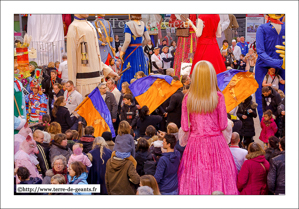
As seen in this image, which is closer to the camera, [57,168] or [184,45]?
[57,168]

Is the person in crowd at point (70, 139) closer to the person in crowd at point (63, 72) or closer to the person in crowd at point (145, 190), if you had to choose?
the person in crowd at point (145, 190)

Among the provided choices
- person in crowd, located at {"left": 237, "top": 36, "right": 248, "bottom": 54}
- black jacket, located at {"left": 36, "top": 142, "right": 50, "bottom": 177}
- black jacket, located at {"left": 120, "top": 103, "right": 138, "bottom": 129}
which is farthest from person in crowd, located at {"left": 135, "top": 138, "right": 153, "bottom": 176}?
person in crowd, located at {"left": 237, "top": 36, "right": 248, "bottom": 54}

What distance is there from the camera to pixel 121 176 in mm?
5824

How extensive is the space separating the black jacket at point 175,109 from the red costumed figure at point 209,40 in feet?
3.29

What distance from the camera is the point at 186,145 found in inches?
225

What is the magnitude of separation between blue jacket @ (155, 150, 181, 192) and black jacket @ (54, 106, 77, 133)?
250 cm

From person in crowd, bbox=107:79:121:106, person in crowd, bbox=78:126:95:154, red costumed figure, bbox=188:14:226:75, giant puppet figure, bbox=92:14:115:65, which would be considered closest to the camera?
person in crowd, bbox=78:126:95:154

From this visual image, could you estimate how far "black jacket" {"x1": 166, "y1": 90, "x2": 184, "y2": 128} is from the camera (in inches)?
310

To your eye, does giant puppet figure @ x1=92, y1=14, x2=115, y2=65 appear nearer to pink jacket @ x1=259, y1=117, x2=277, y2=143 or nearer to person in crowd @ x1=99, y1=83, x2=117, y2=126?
person in crowd @ x1=99, y1=83, x2=117, y2=126

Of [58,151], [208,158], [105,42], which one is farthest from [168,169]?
[105,42]

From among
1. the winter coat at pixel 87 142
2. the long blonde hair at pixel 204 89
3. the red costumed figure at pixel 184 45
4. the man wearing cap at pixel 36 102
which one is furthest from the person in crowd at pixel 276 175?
the red costumed figure at pixel 184 45

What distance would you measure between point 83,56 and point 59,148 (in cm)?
201

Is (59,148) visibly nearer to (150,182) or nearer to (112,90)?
(150,182)
